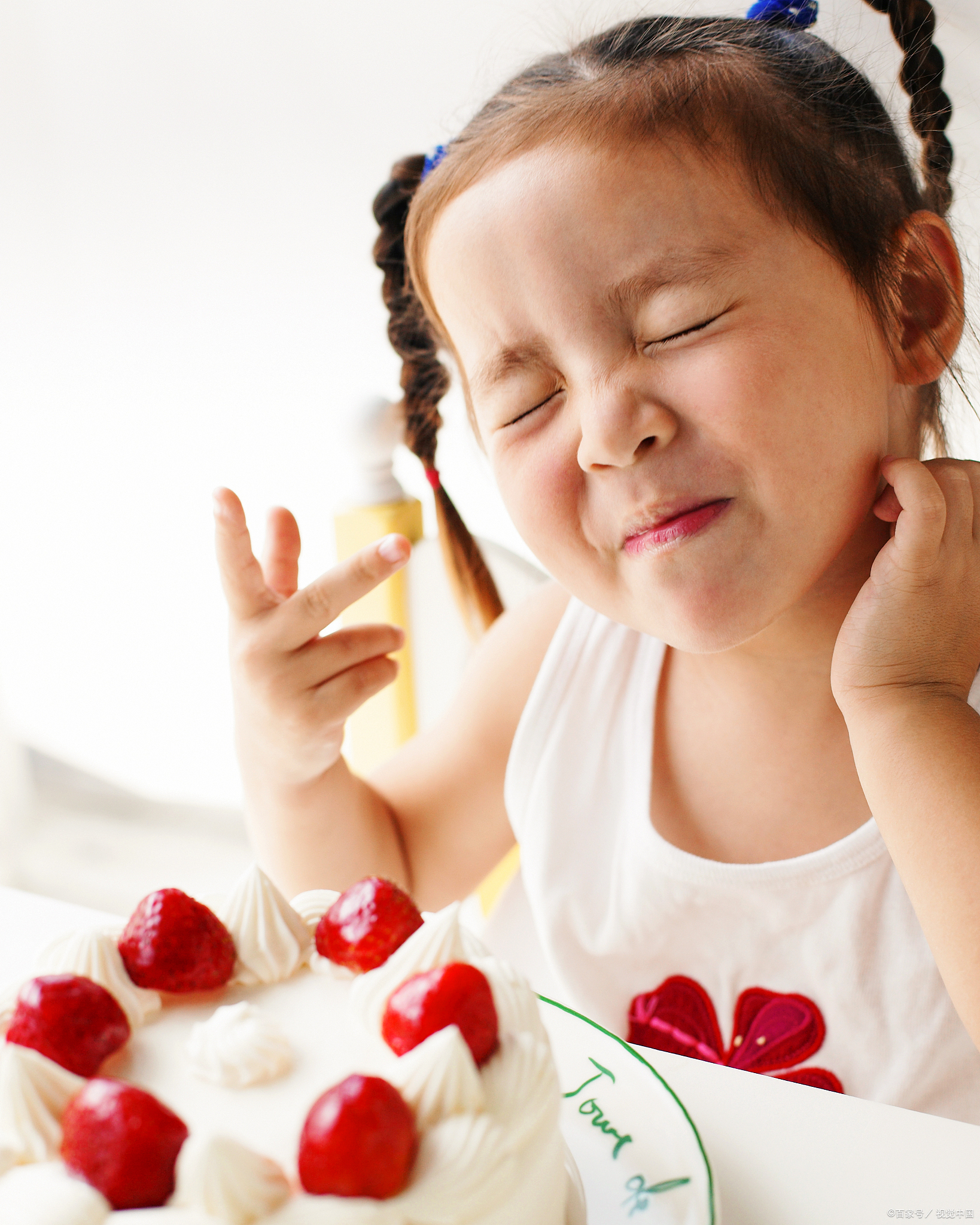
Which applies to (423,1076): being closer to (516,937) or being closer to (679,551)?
(679,551)

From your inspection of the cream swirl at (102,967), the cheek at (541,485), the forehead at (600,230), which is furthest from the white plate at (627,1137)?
the forehead at (600,230)

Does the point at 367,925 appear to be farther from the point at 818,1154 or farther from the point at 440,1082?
the point at 818,1154

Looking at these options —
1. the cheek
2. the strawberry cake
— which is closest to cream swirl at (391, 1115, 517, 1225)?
the strawberry cake

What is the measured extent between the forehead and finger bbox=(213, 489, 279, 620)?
0.28 metres

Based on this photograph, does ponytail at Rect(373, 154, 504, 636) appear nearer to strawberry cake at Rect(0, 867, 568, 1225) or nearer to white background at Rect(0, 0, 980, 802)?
white background at Rect(0, 0, 980, 802)

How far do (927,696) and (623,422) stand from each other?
285 millimetres

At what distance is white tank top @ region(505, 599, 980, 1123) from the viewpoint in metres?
0.85

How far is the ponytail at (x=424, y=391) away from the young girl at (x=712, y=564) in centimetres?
1

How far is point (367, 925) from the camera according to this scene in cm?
52

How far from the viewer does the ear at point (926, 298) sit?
0.79 meters

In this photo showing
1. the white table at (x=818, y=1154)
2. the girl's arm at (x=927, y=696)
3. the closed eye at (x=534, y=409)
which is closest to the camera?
the white table at (x=818, y=1154)

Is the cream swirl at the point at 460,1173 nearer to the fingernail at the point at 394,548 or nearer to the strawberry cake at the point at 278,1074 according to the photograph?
the strawberry cake at the point at 278,1074

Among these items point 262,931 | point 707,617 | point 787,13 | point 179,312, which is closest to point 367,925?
point 262,931

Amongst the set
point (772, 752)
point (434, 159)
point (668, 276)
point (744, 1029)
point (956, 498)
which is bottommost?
point (744, 1029)
